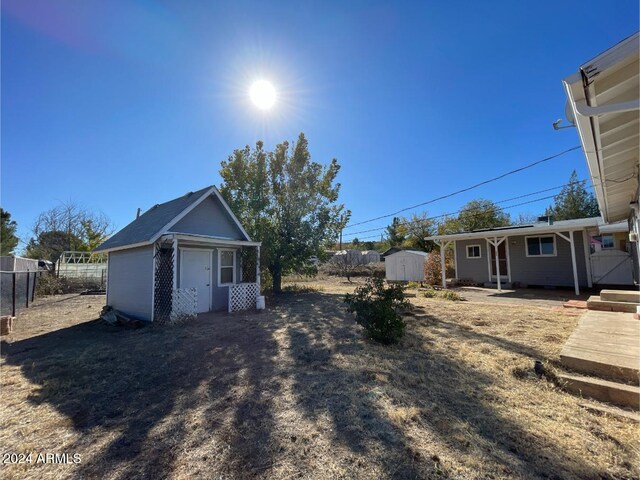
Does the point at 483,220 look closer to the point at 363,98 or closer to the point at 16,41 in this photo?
the point at 363,98

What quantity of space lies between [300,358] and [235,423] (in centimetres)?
206

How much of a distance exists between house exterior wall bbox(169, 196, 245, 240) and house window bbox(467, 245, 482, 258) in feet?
41.6

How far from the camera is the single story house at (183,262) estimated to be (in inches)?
349

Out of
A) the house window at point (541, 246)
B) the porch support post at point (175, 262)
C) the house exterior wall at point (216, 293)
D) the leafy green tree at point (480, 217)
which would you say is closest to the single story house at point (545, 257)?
the house window at point (541, 246)

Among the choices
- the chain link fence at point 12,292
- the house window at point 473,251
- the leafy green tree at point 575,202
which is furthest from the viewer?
the leafy green tree at point 575,202

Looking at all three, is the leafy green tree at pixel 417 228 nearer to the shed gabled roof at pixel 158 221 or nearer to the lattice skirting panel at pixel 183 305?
the shed gabled roof at pixel 158 221

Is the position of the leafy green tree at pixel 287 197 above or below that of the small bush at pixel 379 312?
above

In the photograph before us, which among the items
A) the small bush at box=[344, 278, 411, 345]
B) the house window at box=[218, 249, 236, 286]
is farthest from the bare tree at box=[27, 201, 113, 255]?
the small bush at box=[344, 278, 411, 345]

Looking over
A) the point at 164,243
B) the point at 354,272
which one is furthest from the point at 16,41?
the point at 354,272

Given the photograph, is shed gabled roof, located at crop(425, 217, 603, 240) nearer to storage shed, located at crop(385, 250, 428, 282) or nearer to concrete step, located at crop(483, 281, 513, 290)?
concrete step, located at crop(483, 281, 513, 290)

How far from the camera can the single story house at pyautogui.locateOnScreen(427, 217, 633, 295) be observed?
12656 millimetres

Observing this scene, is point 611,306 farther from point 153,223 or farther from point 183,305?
point 153,223

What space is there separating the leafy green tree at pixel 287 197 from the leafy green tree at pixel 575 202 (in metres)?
28.2

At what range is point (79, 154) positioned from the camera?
37.2 ft
